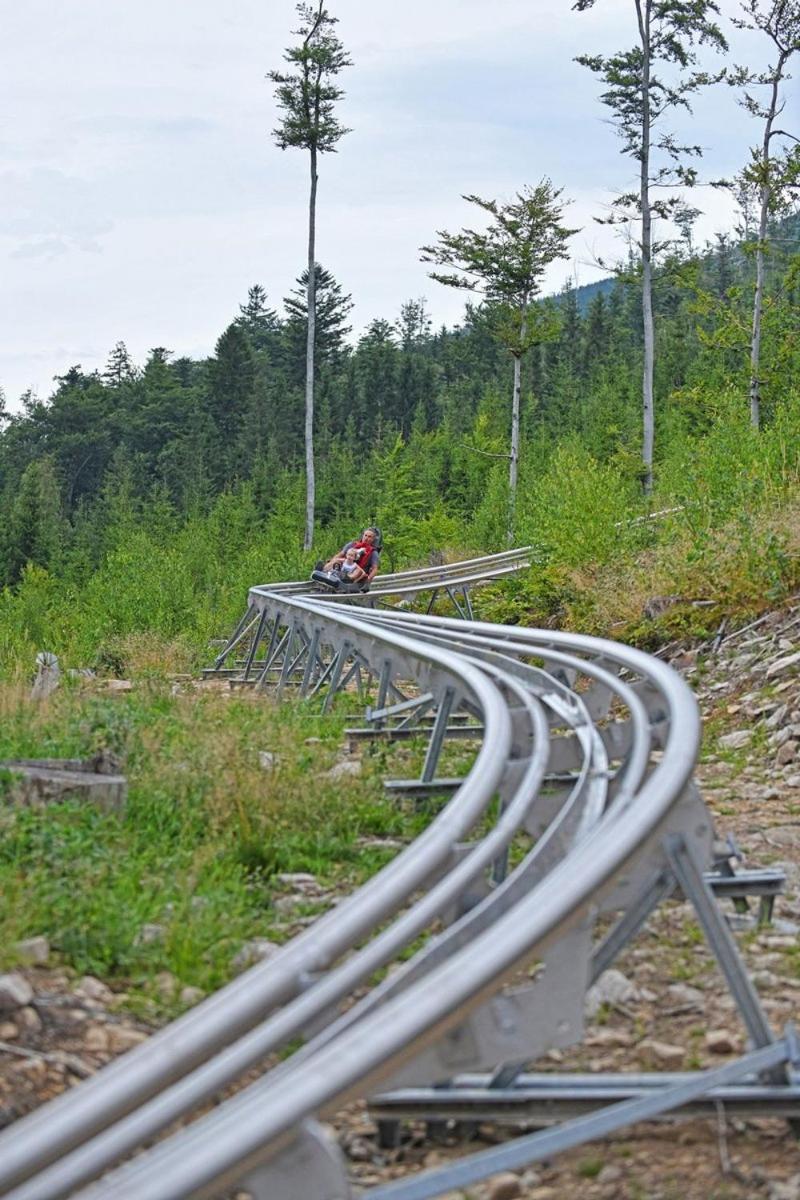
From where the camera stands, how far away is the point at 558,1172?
123 inches

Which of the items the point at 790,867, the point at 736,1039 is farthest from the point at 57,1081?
the point at 790,867

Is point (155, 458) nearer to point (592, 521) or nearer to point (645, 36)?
point (645, 36)

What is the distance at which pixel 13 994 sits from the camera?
389cm

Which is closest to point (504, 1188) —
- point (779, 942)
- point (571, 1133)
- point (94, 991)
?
point (571, 1133)

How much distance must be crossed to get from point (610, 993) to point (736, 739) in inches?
208

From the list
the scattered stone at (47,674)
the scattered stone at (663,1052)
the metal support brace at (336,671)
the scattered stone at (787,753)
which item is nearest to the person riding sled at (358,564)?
the scattered stone at (47,674)

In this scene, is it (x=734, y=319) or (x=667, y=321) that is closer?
(x=734, y=319)

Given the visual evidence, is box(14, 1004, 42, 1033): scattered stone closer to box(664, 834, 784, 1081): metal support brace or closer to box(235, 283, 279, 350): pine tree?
box(664, 834, 784, 1081): metal support brace

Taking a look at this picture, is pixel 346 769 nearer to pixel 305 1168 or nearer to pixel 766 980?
pixel 766 980

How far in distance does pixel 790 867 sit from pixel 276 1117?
4399 millimetres

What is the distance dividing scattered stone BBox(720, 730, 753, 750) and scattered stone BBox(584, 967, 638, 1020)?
16.4 feet

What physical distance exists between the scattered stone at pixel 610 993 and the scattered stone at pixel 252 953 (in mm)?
1092

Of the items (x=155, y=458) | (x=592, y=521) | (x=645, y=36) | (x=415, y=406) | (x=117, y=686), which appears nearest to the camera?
(x=117, y=686)

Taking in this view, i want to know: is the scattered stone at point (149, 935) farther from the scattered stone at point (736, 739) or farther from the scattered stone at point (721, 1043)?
the scattered stone at point (736, 739)
